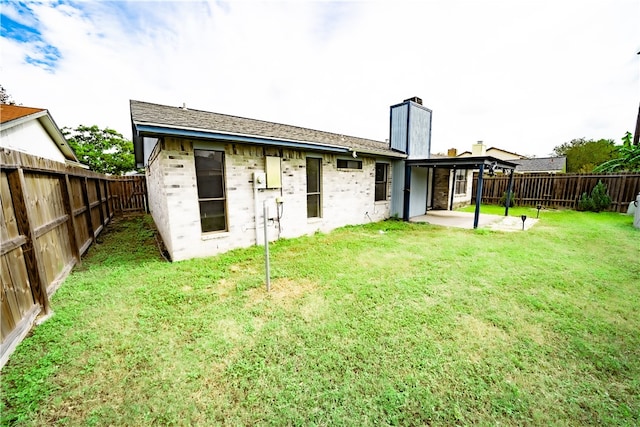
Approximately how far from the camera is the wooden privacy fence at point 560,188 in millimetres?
11441

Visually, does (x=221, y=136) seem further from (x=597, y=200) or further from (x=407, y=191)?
(x=597, y=200)

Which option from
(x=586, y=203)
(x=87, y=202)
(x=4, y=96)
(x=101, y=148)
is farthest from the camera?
(x=101, y=148)

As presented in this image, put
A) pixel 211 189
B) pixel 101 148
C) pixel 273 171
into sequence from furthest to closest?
pixel 101 148 → pixel 273 171 → pixel 211 189

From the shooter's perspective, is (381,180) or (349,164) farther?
(381,180)

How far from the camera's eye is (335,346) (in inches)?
99.1

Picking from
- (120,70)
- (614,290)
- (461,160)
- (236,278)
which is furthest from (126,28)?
(614,290)

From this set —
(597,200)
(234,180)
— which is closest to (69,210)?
(234,180)

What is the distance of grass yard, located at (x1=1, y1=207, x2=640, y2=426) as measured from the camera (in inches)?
71.8

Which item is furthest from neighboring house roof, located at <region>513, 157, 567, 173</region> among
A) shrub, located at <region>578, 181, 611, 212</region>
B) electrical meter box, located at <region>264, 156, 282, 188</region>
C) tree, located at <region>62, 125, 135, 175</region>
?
tree, located at <region>62, 125, 135, 175</region>

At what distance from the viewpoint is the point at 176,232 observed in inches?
197

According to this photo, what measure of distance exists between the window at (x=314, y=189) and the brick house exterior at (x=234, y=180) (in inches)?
1.2

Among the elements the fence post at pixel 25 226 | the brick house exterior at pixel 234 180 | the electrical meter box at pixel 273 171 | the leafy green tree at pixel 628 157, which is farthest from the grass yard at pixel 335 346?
the electrical meter box at pixel 273 171

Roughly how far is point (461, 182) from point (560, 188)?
5.20m

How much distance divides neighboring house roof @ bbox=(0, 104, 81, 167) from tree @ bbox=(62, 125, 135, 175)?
920 centimetres
